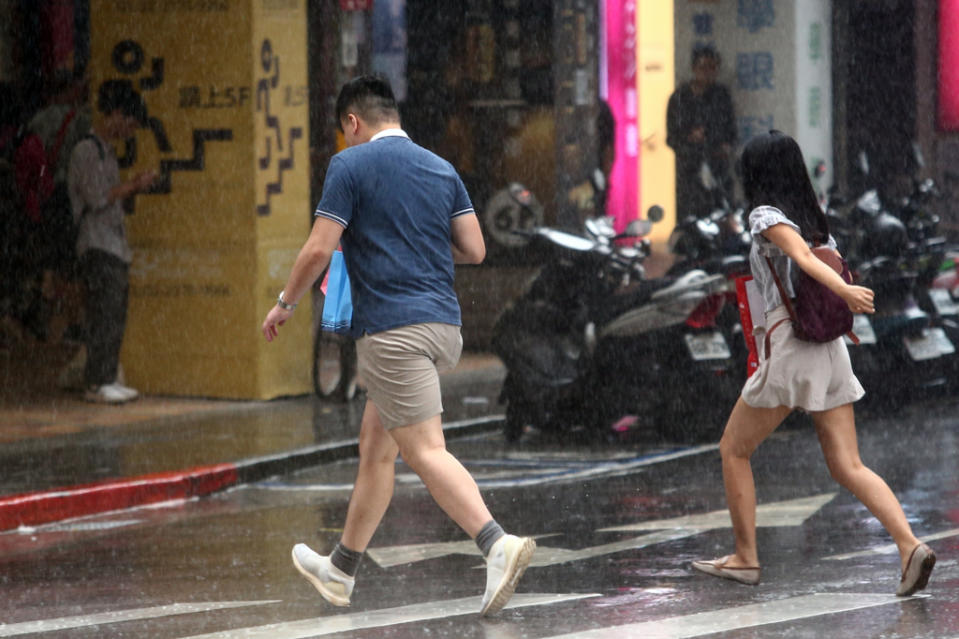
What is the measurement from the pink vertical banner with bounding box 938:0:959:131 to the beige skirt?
56.3ft

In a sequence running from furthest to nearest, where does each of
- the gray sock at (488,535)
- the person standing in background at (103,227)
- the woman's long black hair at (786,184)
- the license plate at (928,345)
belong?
the person standing in background at (103,227), the license plate at (928,345), the woman's long black hair at (786,184), the gray sock at (488,535)

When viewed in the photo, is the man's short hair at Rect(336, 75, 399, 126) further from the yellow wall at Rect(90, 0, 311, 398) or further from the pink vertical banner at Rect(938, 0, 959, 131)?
the pink vertical banner at Rect(938, 0, 959, 131)

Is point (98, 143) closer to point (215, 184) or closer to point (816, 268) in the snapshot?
point (215, 184)

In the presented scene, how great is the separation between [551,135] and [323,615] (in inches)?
441

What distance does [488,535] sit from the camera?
20.1 ft

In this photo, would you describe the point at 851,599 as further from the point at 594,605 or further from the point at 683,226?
the point at 683,226

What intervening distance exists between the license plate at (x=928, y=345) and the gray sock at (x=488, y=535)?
22.8 ft

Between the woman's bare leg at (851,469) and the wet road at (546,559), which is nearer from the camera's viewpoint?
the wet road at (546,559)

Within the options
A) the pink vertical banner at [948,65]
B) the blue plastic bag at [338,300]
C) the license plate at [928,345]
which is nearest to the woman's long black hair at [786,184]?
the blue plastic bag at [338,300]

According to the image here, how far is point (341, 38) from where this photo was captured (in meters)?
14.4

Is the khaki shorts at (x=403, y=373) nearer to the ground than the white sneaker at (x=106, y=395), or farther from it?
farther from it

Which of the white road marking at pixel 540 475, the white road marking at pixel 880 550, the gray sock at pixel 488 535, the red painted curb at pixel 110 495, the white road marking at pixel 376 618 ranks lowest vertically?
the white road marking at pixel 540 475

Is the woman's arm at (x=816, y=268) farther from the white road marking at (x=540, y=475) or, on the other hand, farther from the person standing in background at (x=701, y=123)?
the person standing in background at (x=701, y=123)

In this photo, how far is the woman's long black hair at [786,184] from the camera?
653cm
